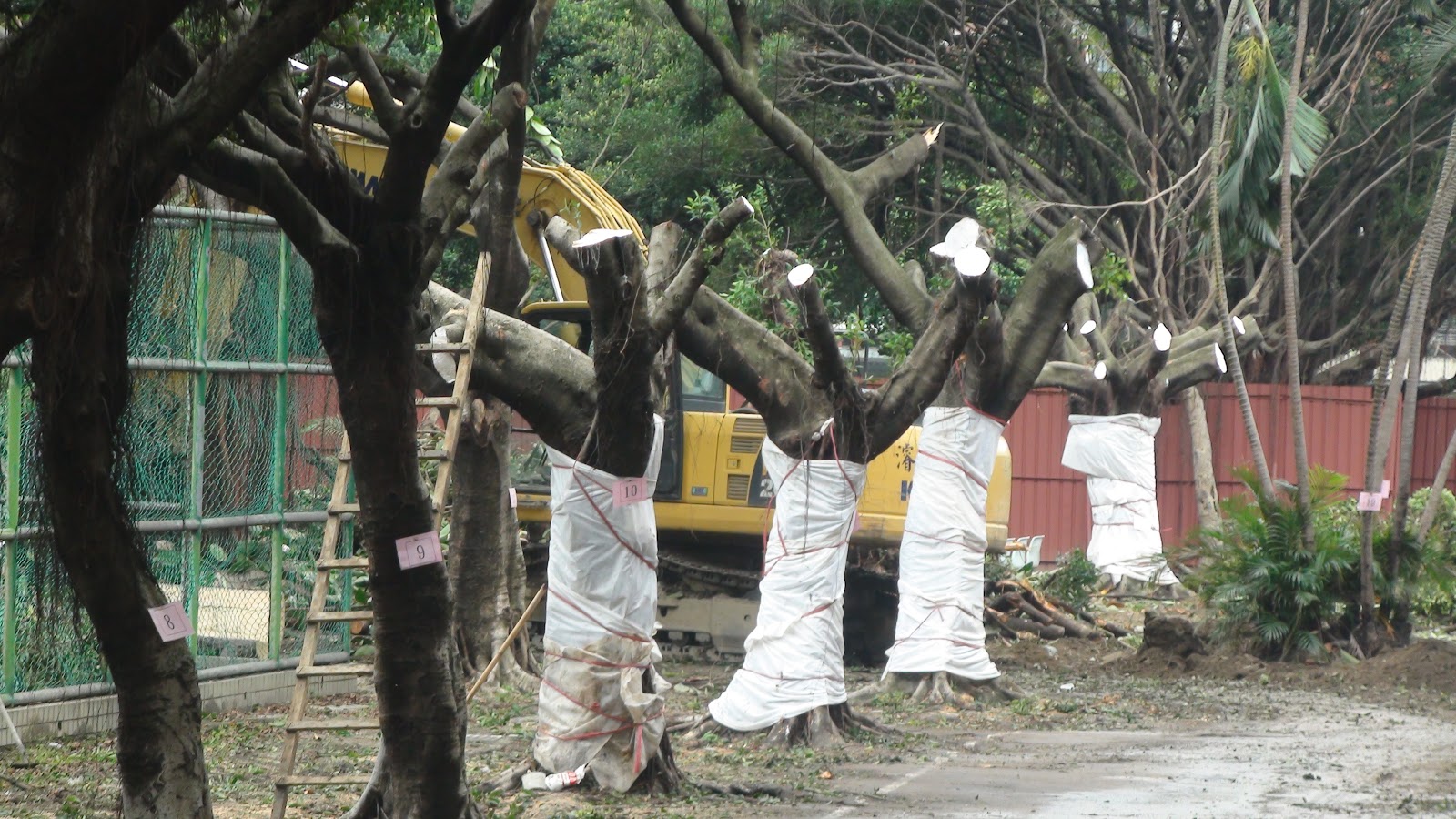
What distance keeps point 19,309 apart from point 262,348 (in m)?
7.39

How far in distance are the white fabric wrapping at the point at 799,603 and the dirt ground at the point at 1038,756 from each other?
0.93ft

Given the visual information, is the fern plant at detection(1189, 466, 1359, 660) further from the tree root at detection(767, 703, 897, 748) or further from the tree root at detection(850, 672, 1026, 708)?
the tree root at detection(767, 703, 897, 748)

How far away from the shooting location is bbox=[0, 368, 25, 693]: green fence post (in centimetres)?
1001

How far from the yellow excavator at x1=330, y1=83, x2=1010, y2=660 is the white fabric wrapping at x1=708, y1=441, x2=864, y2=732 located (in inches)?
104

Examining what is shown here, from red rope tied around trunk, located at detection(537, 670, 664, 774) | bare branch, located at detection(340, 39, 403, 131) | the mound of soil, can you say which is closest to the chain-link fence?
red rope tied around trunk, located at detection(537, 670, 664, 774)

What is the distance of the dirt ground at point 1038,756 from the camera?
8.38 metres

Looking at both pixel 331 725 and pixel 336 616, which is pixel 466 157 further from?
pixel 331 725

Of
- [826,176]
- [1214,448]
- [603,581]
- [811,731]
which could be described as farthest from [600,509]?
[1214,448]

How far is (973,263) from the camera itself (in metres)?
10.3

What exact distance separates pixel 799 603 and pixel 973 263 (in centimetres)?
248

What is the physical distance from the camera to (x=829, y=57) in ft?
70.8

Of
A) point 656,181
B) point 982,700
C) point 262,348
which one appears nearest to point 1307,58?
point 656,181

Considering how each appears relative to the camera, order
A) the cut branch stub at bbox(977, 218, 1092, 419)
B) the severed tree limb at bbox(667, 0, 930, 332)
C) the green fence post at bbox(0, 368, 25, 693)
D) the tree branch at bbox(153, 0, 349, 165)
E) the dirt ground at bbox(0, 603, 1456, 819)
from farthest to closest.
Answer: the severed tree limb at bbox(667, 0, 930, 332)
the cut branch stub at bbox(977, 218, 1092, 419)
the green fence post at bbox(0, 368, 25, 693)
the dirt ground at bbox(0, 603, 1456, 819)
the tree branch at bbox(153, 0, 349, 165)

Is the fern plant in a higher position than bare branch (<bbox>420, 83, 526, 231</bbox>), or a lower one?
lower
